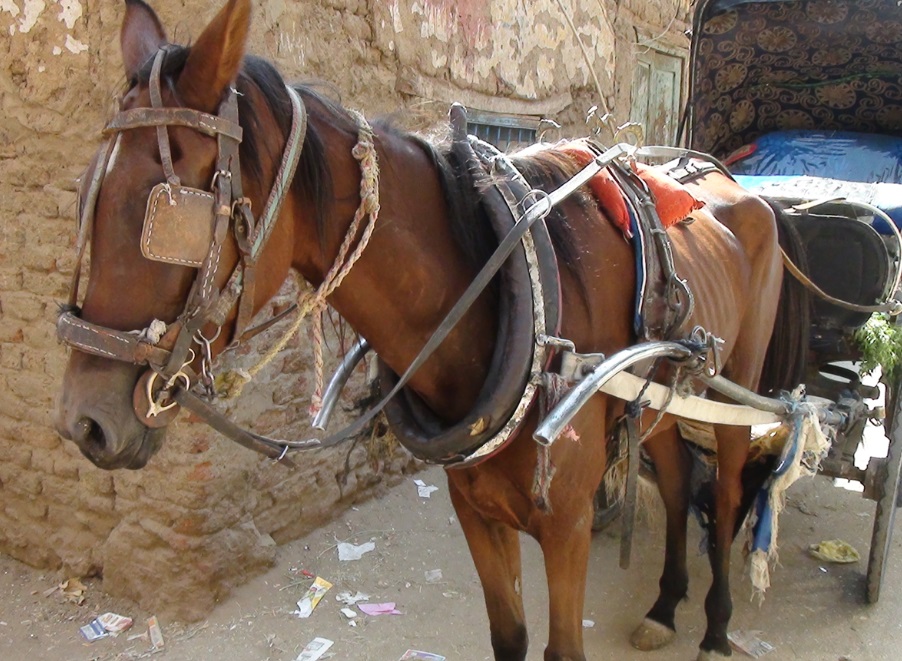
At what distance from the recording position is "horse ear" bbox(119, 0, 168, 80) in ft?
4.30

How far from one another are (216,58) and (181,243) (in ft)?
1.01

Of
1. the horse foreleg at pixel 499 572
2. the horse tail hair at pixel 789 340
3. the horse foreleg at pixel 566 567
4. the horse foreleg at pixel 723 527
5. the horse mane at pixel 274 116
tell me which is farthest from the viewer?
the horse tail hair at pixel 789 340

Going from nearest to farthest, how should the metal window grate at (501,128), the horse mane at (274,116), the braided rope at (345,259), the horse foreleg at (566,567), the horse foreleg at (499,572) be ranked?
the horse mane at (274,116) → the braided rope at (345,259) → the horse foreleg at (566,567) → the horse foreleg at (499,572) → the metal window grate at (501,128)

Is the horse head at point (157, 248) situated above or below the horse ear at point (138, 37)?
below

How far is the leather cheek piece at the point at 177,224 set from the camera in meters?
1.09

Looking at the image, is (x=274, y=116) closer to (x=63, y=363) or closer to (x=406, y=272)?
(x=406, y=272)

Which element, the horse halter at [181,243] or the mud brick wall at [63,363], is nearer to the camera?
the horse halter at [181,243]

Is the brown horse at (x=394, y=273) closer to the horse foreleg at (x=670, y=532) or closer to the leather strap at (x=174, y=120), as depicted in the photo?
the leather strap at (x=174, y=120)

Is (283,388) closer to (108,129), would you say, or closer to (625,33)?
(108,129)

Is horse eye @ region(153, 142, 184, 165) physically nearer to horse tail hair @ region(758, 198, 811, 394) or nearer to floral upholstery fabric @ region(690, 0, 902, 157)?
horse tail hair @ region(758, 198, 811, 394)

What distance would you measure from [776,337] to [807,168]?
1560 mm

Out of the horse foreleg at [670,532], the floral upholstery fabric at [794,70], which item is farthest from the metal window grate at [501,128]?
the horse foreleg at [670,532]

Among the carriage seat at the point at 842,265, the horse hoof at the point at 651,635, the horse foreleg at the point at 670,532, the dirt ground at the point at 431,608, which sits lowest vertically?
the dirt ground at the point at 431,608

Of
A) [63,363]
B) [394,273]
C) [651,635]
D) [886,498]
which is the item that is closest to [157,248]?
[394,273]
